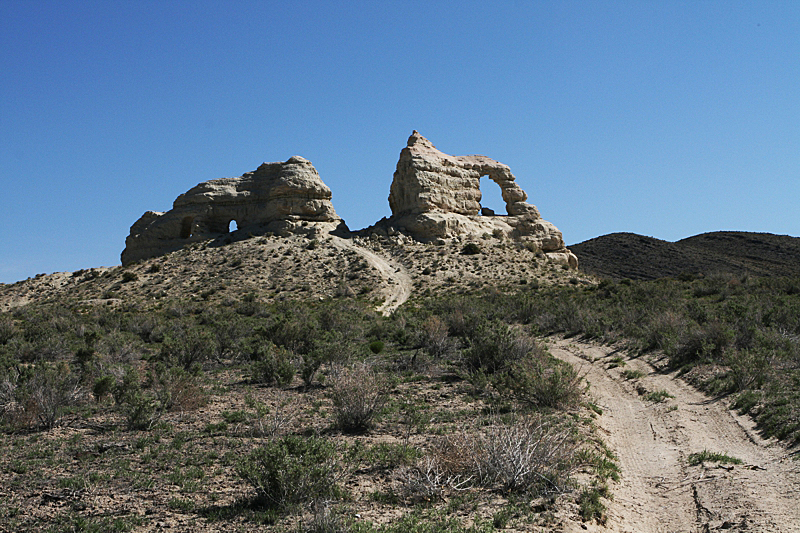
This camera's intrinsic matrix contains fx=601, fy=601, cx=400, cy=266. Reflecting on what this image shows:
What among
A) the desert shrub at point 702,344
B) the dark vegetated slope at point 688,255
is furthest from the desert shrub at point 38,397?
the dark vegetated slope at point 688,255

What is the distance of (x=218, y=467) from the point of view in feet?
24.8

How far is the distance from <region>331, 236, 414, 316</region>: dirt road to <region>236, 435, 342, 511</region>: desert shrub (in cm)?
2791

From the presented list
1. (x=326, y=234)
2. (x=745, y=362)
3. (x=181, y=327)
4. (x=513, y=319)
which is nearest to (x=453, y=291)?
(x=513, y=319)

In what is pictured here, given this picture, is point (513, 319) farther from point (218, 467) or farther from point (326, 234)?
point (326, 234)

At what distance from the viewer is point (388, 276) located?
42.0 meters

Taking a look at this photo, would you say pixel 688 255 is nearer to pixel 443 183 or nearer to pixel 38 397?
pixel 443 183

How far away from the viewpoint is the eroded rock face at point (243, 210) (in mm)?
49375

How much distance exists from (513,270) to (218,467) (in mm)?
37348

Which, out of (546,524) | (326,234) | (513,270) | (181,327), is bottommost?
A: (546,524)

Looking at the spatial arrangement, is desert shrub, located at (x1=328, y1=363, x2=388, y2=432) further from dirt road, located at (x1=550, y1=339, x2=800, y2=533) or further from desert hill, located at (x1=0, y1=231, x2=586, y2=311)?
desert hill, located at (x1=0, y1=231, x2=586, y2=311)

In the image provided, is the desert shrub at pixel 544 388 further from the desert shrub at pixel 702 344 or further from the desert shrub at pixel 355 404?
the desert shrub at pixel 702 344

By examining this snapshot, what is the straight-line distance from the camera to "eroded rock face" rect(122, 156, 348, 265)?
49.4 m

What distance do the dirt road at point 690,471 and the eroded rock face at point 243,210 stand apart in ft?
132

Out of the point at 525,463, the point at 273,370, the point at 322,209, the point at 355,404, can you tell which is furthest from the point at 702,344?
the point at 322,209
